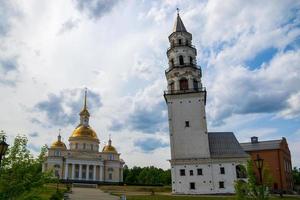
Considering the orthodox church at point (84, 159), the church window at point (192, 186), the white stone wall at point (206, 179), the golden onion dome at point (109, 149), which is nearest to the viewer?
the white stone wall at point (206, 179)

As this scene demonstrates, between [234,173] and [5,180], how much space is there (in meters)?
37.8

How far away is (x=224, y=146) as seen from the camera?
50781mm

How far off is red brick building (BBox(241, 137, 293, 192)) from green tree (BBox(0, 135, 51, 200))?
172 feet

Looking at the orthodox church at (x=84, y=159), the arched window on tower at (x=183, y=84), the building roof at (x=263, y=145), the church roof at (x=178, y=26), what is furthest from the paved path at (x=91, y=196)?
the orthodox church at (x=84, y=159)

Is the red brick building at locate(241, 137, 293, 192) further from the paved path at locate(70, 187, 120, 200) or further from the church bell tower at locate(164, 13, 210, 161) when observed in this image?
the paved path at locate(70, 187, 120, 200)

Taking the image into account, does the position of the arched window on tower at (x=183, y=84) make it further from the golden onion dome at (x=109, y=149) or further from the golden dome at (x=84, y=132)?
the golden onion dome at (x=109, y=149)

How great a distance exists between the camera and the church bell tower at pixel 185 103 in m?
49.2

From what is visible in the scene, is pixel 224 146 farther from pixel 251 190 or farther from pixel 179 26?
pixel 251 190

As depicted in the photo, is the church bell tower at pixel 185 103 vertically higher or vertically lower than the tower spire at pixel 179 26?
lower

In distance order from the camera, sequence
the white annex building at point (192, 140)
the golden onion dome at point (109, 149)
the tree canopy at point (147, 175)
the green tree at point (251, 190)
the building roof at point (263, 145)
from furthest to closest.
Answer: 1. the tree canopy at point (147, 175)
2. the golden onion dome at point (109, 149)
3. the building roof at point (263, 145)
4. the white annex building at point (192, 140)
5. the green tree at point (251, 190)

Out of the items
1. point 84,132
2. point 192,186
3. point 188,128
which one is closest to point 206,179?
point 192,186

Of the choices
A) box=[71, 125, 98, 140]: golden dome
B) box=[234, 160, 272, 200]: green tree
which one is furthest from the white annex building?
box=[71, 125, 98, 140]: golden dome

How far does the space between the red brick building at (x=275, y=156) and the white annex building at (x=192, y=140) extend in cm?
1637

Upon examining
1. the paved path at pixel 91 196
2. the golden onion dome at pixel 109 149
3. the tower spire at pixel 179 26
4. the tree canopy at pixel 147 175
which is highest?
the tower spire at pixel 179 26
